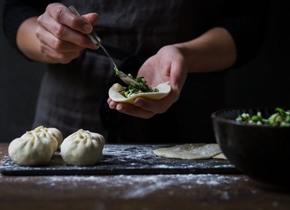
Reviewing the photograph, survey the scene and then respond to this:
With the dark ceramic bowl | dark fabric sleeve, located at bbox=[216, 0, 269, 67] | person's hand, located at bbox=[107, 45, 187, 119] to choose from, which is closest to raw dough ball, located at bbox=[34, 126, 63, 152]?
person's hand, located at bbox=[107, 45, 187, 119]

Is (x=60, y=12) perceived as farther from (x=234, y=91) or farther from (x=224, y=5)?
(x=234, y=91)

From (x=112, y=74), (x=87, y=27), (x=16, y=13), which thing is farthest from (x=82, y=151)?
(x=16, y=13)

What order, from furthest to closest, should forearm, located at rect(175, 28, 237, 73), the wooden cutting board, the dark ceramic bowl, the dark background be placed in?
the dark background, forearm, located at rect(175, 28, 237, 73), the wooden cutting board, the dark ceramic bowl

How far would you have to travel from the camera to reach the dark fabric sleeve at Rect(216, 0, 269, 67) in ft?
6.01

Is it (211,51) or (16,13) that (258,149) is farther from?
(16,13)

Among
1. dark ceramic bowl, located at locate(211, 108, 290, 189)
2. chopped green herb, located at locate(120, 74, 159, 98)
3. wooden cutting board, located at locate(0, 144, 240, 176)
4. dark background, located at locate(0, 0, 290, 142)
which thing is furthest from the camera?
dark background, located at locate(0, 0, 290, 142)

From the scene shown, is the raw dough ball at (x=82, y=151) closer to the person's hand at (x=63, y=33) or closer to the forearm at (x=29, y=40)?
the person's hand at (x=63, y=33)

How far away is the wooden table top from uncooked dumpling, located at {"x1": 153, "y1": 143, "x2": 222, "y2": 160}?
0.14 metres

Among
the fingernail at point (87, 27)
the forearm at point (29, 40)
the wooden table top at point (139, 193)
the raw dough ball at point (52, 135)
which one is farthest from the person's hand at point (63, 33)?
the wooden table top at point (139, 193)

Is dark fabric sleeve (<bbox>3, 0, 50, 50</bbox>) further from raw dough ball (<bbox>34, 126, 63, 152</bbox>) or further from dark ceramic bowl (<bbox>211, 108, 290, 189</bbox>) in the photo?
dark ceramic bowl (<bbox>211, 108, 290, 189</bbox>)

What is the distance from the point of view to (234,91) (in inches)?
92.4

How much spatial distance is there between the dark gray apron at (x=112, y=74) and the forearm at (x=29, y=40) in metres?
0.08

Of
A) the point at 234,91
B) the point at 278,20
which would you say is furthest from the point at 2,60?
the point at 278,20

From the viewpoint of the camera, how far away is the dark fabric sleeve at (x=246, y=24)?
1.83m
